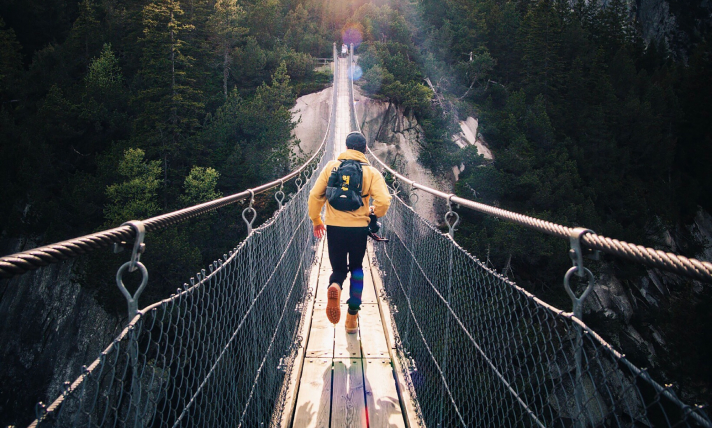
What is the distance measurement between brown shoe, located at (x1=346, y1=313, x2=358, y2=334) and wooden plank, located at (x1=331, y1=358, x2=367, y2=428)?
13.2 inches

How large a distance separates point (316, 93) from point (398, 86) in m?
4.16

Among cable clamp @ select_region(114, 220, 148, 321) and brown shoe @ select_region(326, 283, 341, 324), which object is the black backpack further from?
cable clamp @ select_region(114, 220, 148, 321)

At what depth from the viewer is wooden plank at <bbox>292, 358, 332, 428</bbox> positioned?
213 cm

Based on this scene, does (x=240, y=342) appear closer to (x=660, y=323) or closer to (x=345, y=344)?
(x=345, y=344)

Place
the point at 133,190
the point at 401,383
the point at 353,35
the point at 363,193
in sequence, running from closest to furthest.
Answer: the point at 401,383, the point at 363,193, the point at 133,190, the point at 353,35

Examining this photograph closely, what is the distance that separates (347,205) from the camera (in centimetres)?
244

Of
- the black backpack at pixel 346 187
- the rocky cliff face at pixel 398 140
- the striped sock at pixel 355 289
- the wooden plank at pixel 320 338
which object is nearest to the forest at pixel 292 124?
the rocky cliff face at pixel 398 140

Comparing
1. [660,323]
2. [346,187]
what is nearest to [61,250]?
[346,187]

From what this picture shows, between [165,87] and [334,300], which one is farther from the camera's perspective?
[165,87]

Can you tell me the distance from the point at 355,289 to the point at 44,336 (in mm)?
16127

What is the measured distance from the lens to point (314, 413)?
7.16ft

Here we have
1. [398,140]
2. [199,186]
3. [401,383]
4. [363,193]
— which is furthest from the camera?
[398,140]

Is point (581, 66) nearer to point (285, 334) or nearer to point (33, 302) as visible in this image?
point (285, 334)

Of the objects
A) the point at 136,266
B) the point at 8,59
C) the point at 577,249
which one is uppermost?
the point at 8,59
